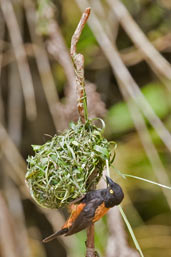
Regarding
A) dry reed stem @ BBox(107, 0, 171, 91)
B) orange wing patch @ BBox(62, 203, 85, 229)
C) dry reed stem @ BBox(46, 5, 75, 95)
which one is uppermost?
dry reed stem @ BBox(46, 5, 75, 95)

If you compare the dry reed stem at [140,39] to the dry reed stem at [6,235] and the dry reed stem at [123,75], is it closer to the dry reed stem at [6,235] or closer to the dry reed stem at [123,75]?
the dry reed stem at [123,75]

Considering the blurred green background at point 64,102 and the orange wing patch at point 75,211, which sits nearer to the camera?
the orange wing patch at point 75,211

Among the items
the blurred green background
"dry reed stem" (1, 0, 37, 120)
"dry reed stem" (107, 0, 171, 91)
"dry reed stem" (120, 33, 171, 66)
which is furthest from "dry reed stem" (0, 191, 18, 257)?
"dry reed stem" (107, 0, 171, 91)

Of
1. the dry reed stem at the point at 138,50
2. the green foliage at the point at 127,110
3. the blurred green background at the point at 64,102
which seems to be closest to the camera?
the blurred green background at the point at 64,102

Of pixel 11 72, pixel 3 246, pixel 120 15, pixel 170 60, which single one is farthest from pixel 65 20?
pixel 3 246

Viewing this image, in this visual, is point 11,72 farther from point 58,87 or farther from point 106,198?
point 106,198

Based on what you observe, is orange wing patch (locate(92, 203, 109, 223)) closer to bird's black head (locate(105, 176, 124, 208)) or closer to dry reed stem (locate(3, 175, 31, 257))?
bird's black head (locate(105, 176, 124, 208))

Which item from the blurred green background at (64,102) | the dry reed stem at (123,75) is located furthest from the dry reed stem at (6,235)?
the dry reed stem at (123,75)
